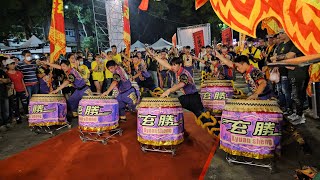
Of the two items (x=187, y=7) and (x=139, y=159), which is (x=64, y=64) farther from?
(x=187, y=7)

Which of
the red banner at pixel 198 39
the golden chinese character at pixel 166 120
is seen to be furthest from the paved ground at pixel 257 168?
the red banner at pixel 198 39

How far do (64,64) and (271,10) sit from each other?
5.74 metres

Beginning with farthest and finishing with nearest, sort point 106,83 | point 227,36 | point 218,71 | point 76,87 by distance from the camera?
point 227,36 < point 106,83 < point 218,71 < point 76,87

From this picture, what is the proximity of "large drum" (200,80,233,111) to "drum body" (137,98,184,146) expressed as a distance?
257 centimetres

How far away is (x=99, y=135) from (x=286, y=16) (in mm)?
5000

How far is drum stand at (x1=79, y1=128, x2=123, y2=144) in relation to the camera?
5.69 m

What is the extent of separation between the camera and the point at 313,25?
68.3 inches

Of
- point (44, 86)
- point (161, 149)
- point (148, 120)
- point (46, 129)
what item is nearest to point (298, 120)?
point (161, 149)

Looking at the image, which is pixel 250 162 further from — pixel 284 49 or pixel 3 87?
pixel 3 87

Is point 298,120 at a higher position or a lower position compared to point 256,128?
lower

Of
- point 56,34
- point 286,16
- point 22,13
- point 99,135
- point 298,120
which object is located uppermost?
point 22,13

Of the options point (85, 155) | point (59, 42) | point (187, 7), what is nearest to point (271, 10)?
point (85, 155)

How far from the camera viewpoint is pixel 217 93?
277 inches

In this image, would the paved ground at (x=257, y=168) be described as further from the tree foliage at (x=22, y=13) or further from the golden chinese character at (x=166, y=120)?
the tree foliage at (x=22, y=13)
